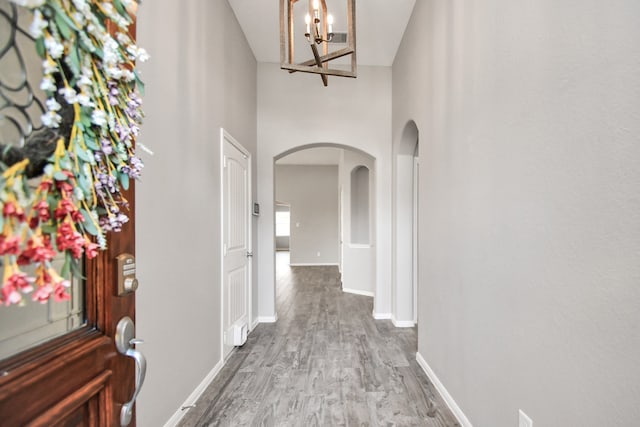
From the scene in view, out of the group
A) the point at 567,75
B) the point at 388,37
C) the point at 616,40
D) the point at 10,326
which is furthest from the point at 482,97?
the point at 388,37

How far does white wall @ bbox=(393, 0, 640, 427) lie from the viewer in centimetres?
97

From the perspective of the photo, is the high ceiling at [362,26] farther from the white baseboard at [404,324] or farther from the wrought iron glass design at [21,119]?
the white baseboard at [404,324]

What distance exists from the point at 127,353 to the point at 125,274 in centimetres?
19

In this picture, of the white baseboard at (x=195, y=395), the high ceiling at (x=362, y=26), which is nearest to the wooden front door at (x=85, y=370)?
the white baseboard at (x=195, y=395)

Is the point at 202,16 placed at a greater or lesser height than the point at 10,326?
greater

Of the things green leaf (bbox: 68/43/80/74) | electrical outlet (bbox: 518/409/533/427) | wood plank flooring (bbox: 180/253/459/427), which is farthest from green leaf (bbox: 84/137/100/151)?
wood plank flooring (bbox: 180/253/459/427)

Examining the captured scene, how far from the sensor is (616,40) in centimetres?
98

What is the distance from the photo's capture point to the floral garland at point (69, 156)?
449 mm

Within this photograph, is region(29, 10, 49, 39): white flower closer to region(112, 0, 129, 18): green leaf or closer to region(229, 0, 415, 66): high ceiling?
region(112, 0, 129, 18): green leaf

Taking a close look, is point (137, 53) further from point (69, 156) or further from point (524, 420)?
point (524, 420)

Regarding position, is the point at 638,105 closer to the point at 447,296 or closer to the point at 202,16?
the point at 447,296

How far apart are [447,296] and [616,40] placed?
179 cm

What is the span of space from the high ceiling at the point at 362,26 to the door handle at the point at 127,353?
3.35 meters

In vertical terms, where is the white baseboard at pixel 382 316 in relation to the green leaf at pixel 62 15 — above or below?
below
